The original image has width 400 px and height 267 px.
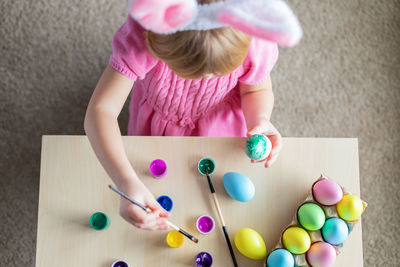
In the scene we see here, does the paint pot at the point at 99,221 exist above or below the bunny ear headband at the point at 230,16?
below

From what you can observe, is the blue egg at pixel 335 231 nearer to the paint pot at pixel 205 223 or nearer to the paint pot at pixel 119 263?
the paint pot at pixel 205 223

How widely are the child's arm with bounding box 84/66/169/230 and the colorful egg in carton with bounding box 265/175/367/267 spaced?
19 centimetres

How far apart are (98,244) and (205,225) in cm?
17

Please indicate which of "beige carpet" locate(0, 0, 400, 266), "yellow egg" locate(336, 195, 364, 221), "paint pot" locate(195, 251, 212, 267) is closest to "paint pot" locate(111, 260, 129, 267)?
"paint pot" locate(195, 251, 212, 267)

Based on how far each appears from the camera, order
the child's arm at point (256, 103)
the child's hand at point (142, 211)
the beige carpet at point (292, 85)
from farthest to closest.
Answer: the beige carpet at point (292, 85), the child's arm at point (256, 103), the child's hand at point (142, 211)

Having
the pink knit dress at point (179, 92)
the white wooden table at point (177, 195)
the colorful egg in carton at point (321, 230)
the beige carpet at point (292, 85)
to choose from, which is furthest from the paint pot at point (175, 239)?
the beige carpet at point (292, 85)

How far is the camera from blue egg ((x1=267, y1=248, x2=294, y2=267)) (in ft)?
1.81

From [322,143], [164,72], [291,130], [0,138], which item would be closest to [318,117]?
[291,130]

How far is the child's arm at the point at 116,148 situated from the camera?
55cm

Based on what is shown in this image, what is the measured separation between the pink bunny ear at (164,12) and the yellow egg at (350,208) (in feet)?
1.23

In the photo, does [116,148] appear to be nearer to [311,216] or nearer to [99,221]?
[99,221]

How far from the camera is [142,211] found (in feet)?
1.77

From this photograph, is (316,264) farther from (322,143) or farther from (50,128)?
(50,128)

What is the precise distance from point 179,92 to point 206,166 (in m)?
0.16
